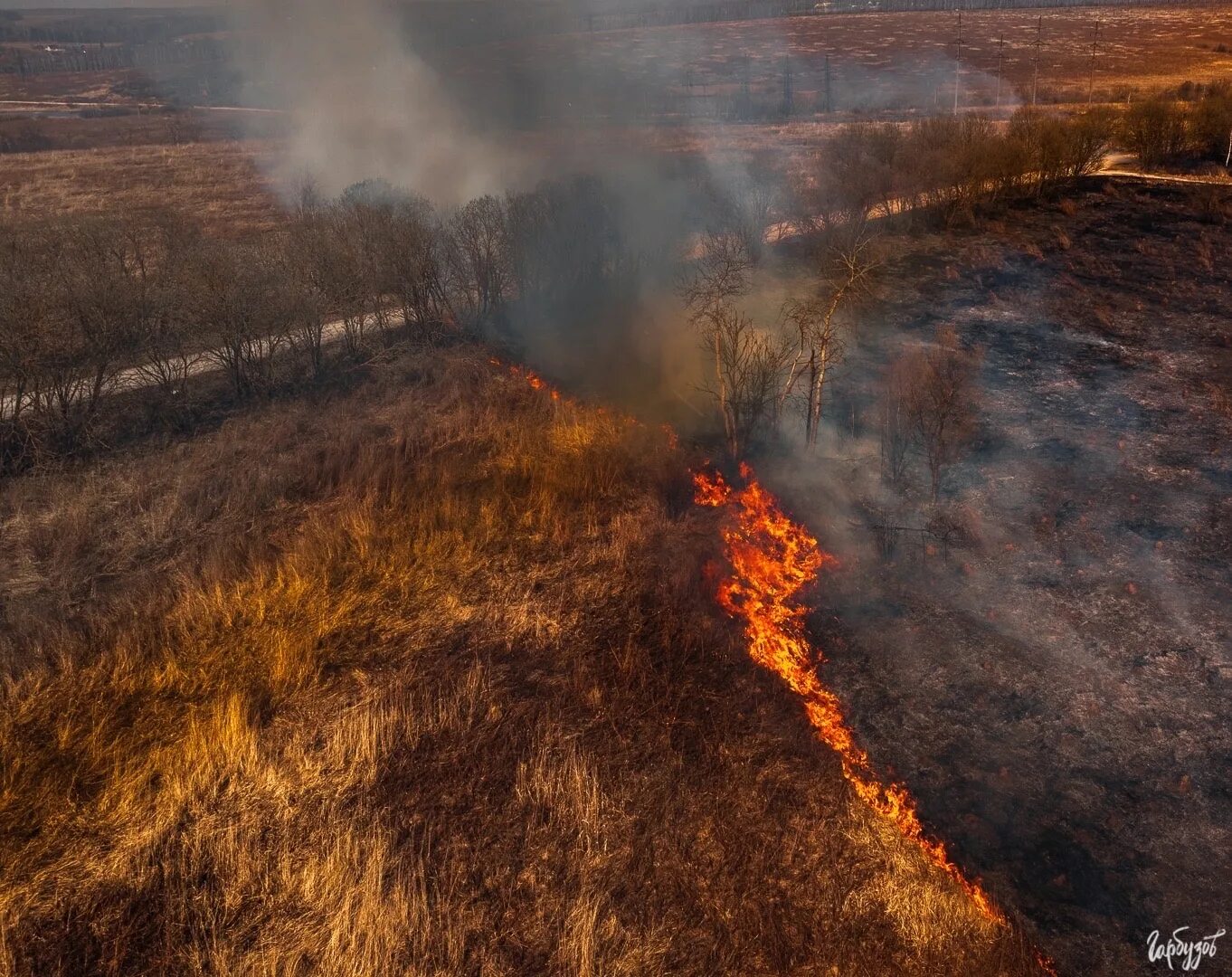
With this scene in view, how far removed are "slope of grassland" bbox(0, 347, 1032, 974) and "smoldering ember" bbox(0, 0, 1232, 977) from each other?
52 millimetres

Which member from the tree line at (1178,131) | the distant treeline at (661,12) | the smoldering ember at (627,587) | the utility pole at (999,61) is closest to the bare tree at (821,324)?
the smoldering ember at (627,587)

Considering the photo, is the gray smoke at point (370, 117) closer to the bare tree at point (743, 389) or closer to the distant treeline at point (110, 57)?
the bare tree at point (743, 389)

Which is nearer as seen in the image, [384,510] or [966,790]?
[966,790]

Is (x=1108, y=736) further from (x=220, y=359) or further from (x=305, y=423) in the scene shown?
(x=220, y=359)

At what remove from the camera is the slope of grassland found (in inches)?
262

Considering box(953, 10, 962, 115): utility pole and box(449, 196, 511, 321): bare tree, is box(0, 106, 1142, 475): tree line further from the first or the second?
box(953, 10, 962, 115): utility pole

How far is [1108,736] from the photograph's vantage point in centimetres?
823

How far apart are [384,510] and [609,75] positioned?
60.3 metres

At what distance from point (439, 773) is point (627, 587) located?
4044 mm

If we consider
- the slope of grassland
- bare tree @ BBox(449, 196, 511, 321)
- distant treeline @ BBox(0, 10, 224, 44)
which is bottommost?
the slope of grassland

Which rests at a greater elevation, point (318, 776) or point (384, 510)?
point (384, 510)

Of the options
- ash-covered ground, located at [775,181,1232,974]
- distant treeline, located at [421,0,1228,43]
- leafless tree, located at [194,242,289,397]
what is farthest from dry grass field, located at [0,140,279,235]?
ash-covered ground, located at [775,181,1232,974]

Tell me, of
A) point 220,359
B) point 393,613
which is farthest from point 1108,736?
point 220,359

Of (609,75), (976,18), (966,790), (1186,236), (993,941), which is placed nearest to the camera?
(993,941)
